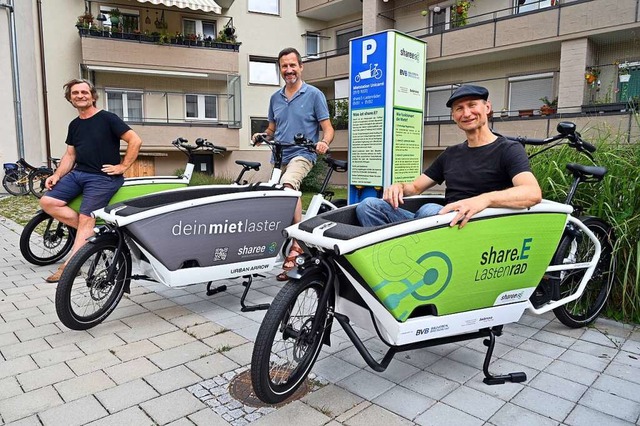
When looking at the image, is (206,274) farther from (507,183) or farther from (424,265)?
(507,183)

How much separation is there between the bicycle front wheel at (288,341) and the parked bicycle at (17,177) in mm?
14283

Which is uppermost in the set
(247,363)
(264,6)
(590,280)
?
(264,6)

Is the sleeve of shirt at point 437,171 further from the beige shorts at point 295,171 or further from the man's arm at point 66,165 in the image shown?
the man's arm at point 66,165

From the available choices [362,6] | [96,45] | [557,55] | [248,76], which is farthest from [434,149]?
[96,45]

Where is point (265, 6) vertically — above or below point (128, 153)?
above

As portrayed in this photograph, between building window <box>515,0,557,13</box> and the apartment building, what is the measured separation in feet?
0.18

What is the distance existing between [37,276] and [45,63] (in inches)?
621

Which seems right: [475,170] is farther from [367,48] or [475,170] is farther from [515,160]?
[367,48]

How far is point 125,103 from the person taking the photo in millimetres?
18922

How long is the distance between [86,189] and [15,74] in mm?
14019

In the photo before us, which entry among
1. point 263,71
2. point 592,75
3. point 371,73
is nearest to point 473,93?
point 371,73

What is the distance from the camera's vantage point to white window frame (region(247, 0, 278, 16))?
2144 centimetres

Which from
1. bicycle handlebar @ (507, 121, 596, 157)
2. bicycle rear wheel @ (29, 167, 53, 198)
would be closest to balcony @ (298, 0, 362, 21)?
bicycle rear wheel @ (29, 167, 53, 198)

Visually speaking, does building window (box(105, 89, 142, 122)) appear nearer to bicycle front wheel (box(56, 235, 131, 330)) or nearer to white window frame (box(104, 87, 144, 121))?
white window frame (box(104, 87, 144, 121))
